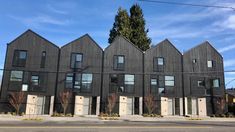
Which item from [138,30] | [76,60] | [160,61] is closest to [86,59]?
[76,60]

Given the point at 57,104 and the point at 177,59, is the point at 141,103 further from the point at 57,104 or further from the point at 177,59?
the point at 57,104

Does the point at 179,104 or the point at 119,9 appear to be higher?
the point at 119,9

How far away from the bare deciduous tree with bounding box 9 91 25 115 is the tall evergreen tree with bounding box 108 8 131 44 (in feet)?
65.5

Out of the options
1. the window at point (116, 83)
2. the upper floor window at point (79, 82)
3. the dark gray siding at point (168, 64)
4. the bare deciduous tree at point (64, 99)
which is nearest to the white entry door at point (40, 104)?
the bare deciduous tree at point (64, 99)

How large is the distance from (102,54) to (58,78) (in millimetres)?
6621

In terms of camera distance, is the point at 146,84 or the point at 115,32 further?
the point at 115,32

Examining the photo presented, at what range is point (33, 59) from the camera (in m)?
32.8

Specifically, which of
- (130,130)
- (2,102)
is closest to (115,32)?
(2,102)

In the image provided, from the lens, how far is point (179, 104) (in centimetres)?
3466

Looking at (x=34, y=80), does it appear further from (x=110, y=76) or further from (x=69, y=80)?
(x=110, y=76)

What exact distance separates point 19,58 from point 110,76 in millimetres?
11840

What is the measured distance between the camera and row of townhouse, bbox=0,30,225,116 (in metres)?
32.1

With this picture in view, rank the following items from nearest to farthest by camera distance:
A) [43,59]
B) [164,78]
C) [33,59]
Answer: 1. [33,59]
2. [43,59]
3. [164,78]

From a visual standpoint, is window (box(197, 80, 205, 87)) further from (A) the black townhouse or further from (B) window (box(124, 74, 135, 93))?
(B) window (box(124, 74, 135, 93))
